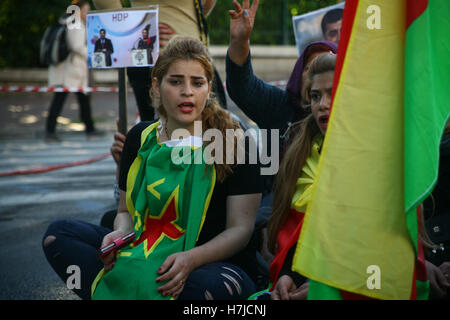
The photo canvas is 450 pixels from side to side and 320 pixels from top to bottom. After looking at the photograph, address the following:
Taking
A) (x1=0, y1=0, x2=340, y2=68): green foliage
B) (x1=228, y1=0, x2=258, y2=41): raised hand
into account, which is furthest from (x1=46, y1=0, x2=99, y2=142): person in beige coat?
(x1=228, y1=0, x2=258, y2=41): raised hand

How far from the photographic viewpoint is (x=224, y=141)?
7.59 feet

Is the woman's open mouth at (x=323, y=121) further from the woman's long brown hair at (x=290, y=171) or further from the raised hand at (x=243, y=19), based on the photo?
the raised hand at (x=243, y=19)

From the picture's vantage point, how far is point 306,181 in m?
2.15

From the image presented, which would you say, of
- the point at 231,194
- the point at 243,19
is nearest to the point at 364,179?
the point at 231,194

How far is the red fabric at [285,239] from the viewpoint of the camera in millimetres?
2051

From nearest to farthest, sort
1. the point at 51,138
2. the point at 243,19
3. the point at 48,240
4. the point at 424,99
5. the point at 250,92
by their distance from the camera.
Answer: the point at 424,99 → the point at 48,240 → the point at 243,19 → the point at 250,92 → the point at 51,138

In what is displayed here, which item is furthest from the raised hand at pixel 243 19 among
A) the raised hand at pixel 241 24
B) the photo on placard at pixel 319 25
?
the photo on placard at pixel 319 25

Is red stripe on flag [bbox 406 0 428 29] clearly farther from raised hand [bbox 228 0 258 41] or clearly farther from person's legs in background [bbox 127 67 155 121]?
person's legs in background [bbox 127 67 155 121]

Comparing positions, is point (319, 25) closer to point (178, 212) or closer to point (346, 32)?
point (178, 212)

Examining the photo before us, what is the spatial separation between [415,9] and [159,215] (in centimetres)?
128

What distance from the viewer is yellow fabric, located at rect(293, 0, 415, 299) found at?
1568mm

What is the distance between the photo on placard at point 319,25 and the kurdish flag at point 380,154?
2.74 metres

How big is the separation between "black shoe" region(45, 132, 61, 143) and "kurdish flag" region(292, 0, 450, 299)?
8111 mm

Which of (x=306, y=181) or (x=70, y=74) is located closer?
(x=306, y=181)
